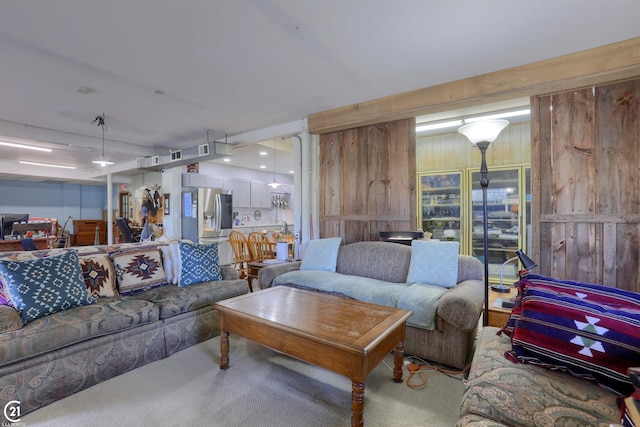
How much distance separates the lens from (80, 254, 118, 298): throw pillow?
245 cm

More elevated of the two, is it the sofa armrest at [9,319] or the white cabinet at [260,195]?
the white cabinet at [260,195]

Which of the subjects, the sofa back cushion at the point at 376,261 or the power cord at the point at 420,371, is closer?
the power cord at the point at 420,371

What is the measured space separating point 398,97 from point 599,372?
2869 mm

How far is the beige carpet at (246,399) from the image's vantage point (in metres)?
1.68

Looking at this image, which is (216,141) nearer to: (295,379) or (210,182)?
(210,182)

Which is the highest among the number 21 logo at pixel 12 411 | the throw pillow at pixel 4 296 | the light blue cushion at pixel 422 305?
the throw pillow at pixel 4 296

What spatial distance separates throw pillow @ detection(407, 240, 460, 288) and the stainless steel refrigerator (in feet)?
15.0

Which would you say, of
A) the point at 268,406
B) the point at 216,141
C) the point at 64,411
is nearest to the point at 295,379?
the point at 268,406

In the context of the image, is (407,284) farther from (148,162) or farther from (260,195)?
(260,195)

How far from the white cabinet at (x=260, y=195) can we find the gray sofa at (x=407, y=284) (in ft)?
14.7

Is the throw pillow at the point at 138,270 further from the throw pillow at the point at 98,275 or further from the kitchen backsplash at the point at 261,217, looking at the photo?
the kitchen backsplash at the point at 261,217

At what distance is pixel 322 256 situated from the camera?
139 inches

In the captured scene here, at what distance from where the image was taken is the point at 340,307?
2.18 meters

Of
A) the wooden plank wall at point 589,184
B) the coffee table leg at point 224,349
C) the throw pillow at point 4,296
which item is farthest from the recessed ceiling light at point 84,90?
the wooden plank wall at point 589,184
